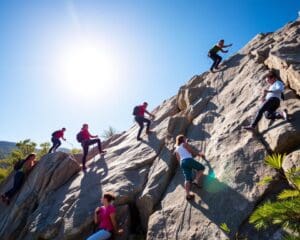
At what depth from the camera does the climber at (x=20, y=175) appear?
17.3 metres

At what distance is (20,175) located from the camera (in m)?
17.6

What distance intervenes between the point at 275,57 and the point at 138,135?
28.8 ft

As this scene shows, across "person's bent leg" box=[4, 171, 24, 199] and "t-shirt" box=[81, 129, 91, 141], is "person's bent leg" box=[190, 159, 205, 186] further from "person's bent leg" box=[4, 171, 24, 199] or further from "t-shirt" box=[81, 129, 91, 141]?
"person's bent leg" box=[4, 171, 24, 199]

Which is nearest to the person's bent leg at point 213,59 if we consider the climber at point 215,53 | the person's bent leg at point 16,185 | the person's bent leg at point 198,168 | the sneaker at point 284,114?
the climber at point 215,53

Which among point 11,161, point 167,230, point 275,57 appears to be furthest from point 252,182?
point 11,161

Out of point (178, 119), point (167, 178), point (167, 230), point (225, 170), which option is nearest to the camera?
point (167, 230)

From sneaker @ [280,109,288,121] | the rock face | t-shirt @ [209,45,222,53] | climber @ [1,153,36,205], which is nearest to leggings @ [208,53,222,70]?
t-shirt @ [209,45,222,53]

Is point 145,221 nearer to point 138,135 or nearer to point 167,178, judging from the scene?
point 167,178

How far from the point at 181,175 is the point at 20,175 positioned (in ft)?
35.2

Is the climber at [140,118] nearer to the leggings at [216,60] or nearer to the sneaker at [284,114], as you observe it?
the leggings at [216,60]

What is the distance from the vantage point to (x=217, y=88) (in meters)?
17.4

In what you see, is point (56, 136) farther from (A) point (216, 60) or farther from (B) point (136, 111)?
(A) point (216, 60)

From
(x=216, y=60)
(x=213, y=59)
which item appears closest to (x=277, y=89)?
(x=216, y=60)

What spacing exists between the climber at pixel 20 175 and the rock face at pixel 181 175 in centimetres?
48
